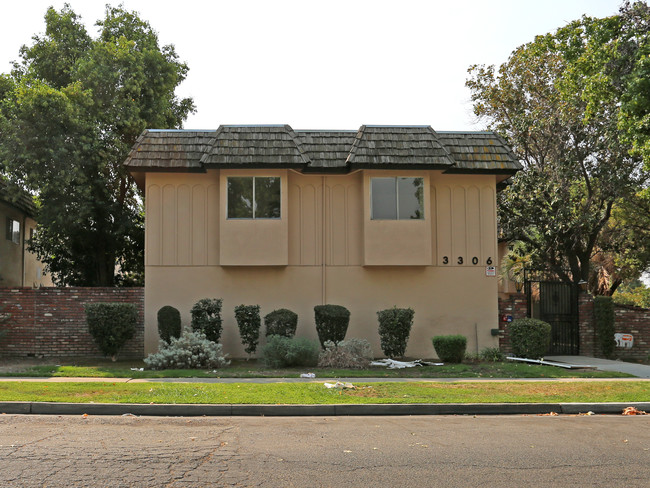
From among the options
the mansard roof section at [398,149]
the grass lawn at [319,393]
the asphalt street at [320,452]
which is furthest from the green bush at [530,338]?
the asphalt street at [320,452]

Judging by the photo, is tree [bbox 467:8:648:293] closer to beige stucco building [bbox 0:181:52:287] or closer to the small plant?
the small plant

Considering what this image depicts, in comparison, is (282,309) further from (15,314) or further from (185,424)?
(185,424)

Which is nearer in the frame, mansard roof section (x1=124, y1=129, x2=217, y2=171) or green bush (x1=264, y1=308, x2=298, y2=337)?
green bush (x1=264, y1=308, x2=298, y2=337)

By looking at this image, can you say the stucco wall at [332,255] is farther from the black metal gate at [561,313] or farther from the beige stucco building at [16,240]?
the beige stucco building at [16,240]

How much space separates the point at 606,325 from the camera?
62.3 ft

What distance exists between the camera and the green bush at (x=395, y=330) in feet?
55.7

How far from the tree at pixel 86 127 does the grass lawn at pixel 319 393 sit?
1102 centimetres

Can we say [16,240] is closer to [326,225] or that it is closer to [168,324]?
[168,324]

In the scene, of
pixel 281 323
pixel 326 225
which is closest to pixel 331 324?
pixel 281 323

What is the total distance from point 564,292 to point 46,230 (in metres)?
18.2

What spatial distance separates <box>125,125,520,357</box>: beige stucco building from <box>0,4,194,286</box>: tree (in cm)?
454

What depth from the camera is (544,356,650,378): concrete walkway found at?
594 inches

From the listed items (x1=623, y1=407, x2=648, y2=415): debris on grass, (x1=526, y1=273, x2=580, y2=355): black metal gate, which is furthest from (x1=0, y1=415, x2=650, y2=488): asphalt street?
(x1=526, y1=273, x2=580, y2=355): black metal gate

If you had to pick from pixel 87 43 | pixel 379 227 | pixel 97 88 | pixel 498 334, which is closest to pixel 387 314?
pixel 379 227
